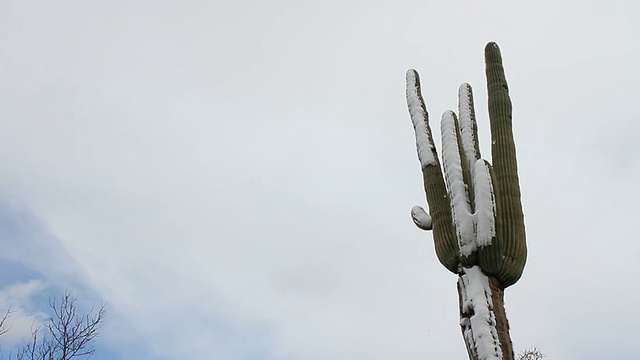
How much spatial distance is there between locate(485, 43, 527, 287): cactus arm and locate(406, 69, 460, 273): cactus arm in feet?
1.15

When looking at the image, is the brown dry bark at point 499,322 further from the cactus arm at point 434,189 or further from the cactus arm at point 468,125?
the cactus arm at point 468,125

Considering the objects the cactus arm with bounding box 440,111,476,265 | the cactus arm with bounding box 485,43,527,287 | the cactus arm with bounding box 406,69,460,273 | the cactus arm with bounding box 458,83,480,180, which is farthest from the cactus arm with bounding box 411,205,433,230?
the cactus arm with bounding box 485,43,527,287

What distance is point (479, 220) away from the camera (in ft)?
12.7

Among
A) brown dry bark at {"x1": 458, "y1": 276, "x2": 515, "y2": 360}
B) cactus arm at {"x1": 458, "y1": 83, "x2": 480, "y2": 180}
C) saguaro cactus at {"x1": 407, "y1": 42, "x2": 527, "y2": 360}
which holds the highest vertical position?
cactus arm at {"x1": 458, "y1": 83, "x2": 480, "y2": 180}

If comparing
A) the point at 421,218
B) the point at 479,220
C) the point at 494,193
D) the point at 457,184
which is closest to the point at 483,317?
the point at 479,220

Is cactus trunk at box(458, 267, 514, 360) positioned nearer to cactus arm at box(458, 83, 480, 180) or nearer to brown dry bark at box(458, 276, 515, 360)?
brown dry bark at box(458, 276, 515, 360)

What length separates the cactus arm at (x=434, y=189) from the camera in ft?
13.3

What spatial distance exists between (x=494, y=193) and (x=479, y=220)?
0.24 m

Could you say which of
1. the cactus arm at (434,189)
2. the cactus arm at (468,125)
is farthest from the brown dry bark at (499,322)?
the cactus arm at (468,125)

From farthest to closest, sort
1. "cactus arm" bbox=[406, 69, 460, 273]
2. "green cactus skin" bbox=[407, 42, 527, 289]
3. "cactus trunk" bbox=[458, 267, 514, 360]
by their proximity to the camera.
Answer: "cactus arm" bbox=[406, 69, 460, 273] < "green cactus skin" bbox=[407, 42, 527, 289] < "cactus trunk" bbox=[458, 267, 514, 360]

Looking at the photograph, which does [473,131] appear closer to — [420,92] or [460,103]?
[460,103]

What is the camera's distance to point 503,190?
13.3 ft

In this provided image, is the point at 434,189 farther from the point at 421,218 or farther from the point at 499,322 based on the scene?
the point at 499,322

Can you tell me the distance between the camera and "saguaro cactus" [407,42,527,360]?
3.71m
